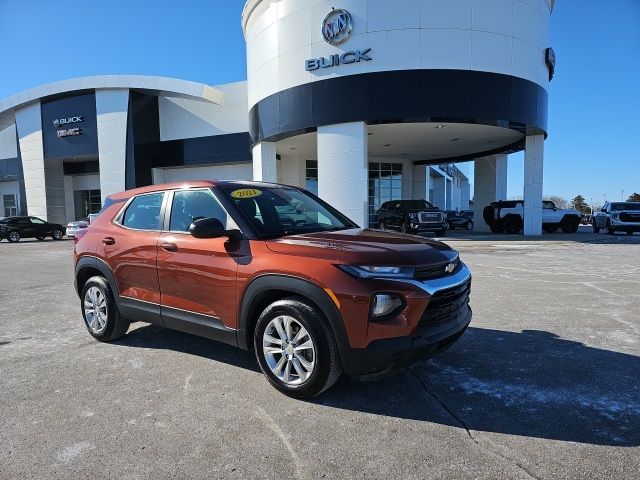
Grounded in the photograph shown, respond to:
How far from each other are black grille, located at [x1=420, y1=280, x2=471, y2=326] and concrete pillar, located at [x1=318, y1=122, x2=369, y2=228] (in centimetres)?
1528

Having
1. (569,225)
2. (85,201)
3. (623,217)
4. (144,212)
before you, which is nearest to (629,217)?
(623,217)

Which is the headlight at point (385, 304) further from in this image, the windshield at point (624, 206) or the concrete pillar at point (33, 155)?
the concrete pillar at point (33, 155)

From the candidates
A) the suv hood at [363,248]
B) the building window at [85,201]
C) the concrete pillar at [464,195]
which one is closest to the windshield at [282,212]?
the suv hood at [363,248]

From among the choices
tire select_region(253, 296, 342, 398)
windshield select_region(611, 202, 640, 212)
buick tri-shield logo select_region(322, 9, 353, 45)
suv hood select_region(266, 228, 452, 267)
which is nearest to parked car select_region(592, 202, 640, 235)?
windshield select_region(611, 202, 640, 212)

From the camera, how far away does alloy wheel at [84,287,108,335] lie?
4.88m

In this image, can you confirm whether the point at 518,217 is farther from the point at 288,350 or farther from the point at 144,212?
the point at 288,350

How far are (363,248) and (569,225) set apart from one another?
26.7 metres

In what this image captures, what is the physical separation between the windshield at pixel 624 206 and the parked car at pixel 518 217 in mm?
2267

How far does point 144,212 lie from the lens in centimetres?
460

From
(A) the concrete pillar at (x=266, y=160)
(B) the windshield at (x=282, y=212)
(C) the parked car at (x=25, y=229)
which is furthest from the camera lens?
(C) the parked car at (x=25, y=229)

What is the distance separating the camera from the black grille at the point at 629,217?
22230 millimetres

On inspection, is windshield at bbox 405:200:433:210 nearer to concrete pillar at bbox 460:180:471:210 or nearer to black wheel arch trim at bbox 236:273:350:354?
black wheel arch trim at bbox 236:273:350:354

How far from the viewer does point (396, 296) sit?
9.92ft

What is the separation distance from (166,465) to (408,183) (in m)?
31.3
